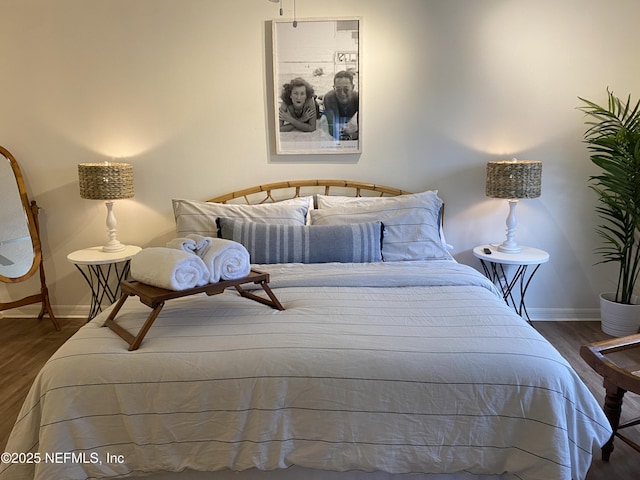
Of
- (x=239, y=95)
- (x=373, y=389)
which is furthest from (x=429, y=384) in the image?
(x=239, y=95)

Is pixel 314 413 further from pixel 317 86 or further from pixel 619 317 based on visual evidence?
pixel 619 317

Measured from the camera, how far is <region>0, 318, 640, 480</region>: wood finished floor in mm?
1841

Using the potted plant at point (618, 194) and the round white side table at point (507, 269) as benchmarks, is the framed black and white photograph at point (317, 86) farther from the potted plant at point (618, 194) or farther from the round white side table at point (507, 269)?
the potted plant at point (618, 194)

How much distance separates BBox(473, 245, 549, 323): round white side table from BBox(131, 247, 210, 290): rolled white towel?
195cm

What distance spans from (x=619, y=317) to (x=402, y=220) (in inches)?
65.0

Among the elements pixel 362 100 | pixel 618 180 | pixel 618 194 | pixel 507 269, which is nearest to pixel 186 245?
pixel 362 100

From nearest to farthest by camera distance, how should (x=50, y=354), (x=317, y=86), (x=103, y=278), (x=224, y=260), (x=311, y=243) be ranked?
(x=224, y=260) < (x=311, y=243) < (x=50, y=354) < (x=317, y=86) < (x=103, y=278)

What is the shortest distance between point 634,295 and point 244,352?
9.95ft

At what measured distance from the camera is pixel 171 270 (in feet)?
5.48

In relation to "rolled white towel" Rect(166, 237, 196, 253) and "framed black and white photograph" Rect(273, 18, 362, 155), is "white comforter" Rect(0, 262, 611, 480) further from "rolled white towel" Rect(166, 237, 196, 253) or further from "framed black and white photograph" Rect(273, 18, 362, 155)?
"framed black and white photograph" Rect(273, 18, 362, 155)

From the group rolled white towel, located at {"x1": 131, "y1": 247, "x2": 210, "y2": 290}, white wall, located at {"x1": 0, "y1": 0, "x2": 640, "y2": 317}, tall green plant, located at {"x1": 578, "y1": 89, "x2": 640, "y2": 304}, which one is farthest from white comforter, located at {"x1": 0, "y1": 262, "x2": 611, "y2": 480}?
white wall, located at {"x1": 0, "y1": 0, "x2": 640, "y2": 317}

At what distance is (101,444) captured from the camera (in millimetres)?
1481

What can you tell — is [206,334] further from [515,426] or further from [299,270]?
[515,426]

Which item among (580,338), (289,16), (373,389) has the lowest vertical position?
(580,338)
